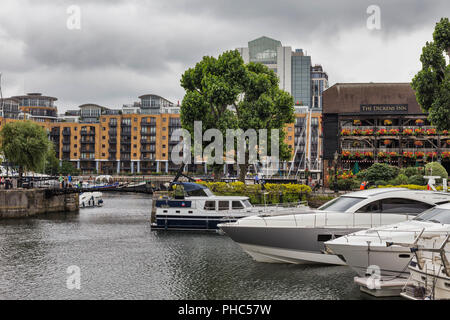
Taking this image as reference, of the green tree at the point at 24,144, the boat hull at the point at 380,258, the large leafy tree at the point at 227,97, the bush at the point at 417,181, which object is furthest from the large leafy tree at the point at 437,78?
the green tree at the point at 24,144

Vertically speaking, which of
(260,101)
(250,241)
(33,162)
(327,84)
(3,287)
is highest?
(327,84)

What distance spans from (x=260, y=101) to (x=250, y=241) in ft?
75.2

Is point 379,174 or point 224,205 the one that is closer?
point 224,205

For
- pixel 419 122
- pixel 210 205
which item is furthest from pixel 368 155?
pixel 210 205

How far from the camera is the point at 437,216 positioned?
19.0m

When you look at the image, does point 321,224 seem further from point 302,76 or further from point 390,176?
point 302,76

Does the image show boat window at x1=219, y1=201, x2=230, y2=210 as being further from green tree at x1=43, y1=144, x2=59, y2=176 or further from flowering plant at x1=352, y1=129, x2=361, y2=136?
green tree at x1=43, y1=144, x2=59, y2=176

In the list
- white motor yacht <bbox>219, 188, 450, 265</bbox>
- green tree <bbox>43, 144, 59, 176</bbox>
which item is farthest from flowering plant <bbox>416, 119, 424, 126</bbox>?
green tree <bbox>43, 144, 59, 176</bbox>

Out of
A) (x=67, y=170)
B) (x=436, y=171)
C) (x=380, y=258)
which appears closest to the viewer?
(x=380, y=258)

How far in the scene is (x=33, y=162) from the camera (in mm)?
54469

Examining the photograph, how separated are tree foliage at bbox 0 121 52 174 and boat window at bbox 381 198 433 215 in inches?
1670

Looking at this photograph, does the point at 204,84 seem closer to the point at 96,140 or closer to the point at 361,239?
the point at 361,239

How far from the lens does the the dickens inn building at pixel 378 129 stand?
56.7 meters
